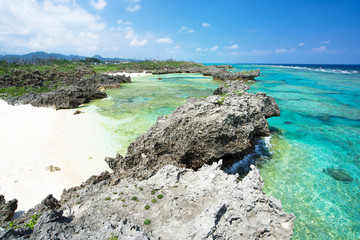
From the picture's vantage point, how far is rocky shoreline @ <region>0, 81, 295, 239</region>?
5594 mm

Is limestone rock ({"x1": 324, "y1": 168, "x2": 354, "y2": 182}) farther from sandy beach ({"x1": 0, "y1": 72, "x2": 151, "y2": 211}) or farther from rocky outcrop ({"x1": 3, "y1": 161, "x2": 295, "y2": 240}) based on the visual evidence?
sandy beach ({"x1": 0, "y1": 72, "x2": 151, "y2": 211})

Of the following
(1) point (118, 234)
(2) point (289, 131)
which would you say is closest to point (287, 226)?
(1) point (118, 234)

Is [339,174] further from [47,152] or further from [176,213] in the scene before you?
[47,152]

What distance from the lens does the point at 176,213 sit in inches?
256

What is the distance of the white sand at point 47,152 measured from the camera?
10.8 m

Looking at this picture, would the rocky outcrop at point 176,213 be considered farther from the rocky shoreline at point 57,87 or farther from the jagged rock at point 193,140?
the rocky shoreline at point 57,87

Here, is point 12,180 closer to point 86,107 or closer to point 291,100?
point 86,107

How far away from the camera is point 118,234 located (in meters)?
5.27

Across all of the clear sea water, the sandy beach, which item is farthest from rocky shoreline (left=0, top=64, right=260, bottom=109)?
the clear sea water

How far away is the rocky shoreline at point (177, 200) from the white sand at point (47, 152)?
2.41m

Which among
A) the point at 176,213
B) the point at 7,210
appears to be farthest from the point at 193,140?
the point at 7,210

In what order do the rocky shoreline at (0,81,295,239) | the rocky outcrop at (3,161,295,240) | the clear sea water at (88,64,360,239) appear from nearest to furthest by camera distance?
the rocky outcrop at (3,161,295,240) → the rocky shoreline at (0,81,295,239) → the clear sea water at (88,64,360,239)

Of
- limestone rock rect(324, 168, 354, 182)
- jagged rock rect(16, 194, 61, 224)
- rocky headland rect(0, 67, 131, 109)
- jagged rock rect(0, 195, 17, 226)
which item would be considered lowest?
limestone rock rect(324, 168, 354, 182)

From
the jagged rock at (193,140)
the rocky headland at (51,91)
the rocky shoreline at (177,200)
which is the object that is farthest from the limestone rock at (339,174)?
the rocky headland at (51,91)
